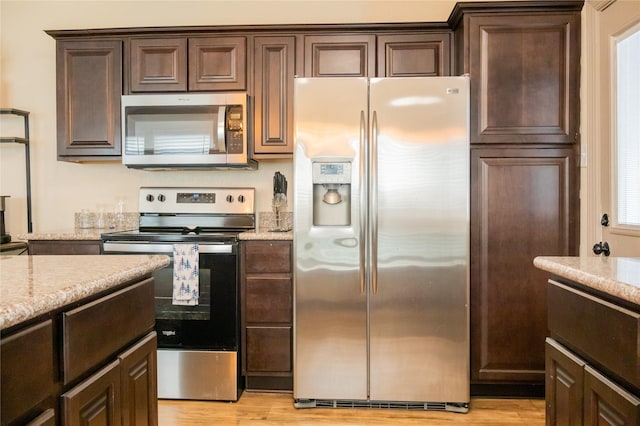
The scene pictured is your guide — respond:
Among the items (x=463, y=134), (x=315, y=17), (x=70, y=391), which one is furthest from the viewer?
(x=315, y=17)

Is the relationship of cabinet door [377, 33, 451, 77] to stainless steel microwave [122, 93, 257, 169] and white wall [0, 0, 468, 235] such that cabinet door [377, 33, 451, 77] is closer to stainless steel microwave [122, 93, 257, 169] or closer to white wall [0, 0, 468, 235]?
white wall [0, 0, 468, 235]

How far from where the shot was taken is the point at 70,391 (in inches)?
37.0

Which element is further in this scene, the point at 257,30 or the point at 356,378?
the point at 257,30

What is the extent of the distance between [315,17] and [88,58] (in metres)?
1.56

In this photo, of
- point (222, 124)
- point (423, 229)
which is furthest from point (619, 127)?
point (222, 124)

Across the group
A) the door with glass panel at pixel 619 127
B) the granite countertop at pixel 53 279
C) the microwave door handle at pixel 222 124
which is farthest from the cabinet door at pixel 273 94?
the door with glass panel at pixel 619 127

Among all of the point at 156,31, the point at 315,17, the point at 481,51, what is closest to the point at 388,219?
the point at 481,51

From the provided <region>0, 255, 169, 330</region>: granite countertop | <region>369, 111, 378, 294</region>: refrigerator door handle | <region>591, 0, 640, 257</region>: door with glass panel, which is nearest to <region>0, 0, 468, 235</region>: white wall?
<region>369, 111, 378, 294</region>: refrigerator door handle

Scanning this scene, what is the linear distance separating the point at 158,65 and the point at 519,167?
231 centimetres

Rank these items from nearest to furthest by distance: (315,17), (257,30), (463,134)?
(463,134), (257,30), (315,17)

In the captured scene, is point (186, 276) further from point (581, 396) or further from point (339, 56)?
point (581, 396)

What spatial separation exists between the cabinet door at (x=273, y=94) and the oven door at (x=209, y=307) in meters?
0.74

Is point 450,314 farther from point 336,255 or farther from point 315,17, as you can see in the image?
point 315,17

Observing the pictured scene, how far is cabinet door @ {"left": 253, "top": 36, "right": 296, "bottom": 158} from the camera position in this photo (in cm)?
267
